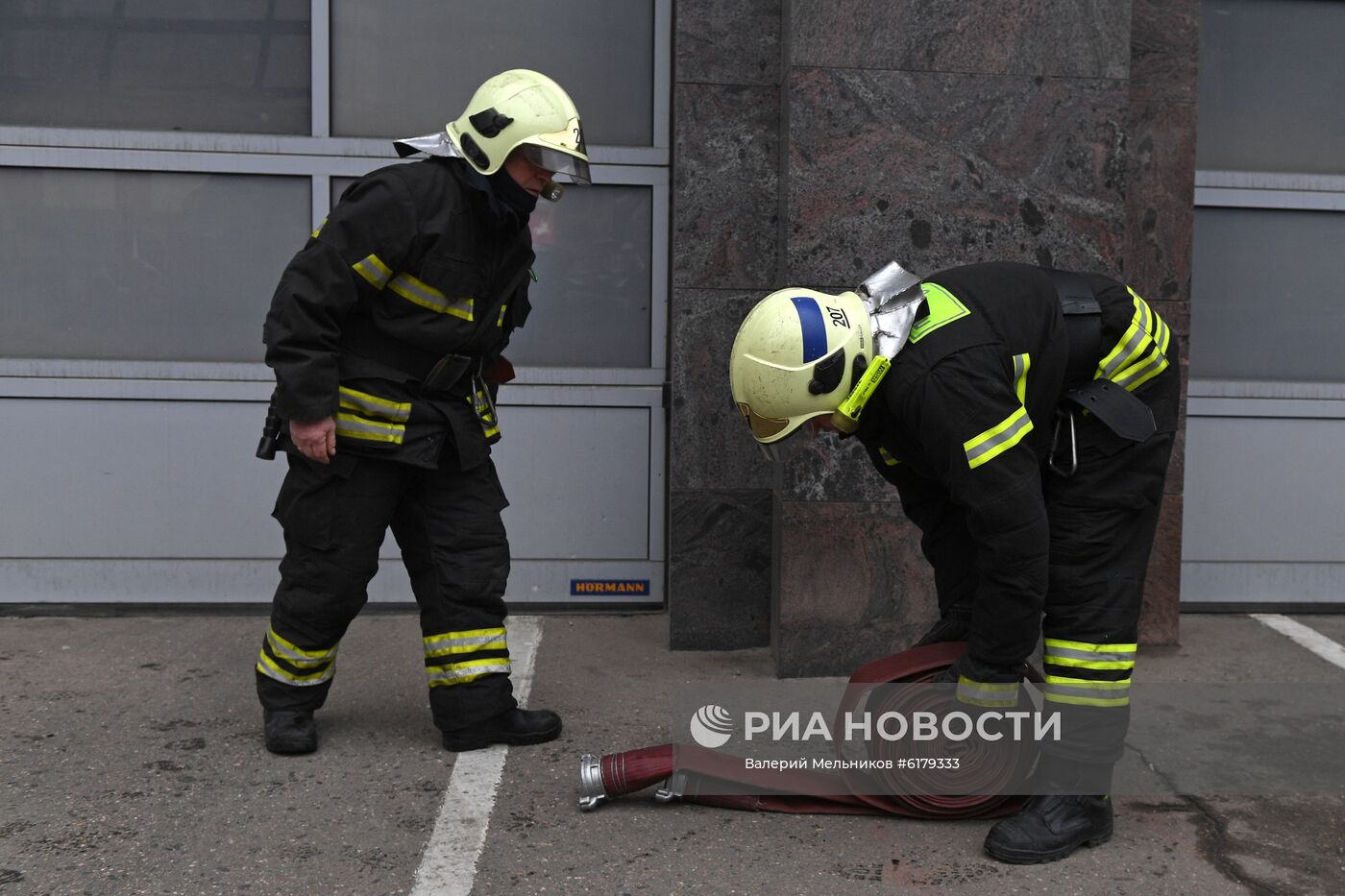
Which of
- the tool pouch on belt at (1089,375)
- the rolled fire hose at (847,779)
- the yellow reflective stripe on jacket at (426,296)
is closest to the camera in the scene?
the tool pouch on belt at (1089,375)

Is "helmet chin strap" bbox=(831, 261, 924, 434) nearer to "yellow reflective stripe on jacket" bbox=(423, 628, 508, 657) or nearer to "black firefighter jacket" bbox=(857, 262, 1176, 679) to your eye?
"black firefighter jacket" bbox=(857, 262, 1176, 679)

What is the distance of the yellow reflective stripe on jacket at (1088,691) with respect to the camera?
313 centimetres

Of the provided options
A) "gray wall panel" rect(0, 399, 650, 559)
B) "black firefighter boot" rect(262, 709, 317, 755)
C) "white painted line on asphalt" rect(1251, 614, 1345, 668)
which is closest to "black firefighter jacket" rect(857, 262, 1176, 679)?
"black firefighter boot" rect(262, 709, 317, 755)

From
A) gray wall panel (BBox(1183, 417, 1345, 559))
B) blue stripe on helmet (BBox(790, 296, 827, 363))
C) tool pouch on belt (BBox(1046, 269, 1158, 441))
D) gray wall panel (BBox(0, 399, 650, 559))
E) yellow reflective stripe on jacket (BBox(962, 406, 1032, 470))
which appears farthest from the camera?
gray wall panel (BBox(1183, 417, 1345, 559))

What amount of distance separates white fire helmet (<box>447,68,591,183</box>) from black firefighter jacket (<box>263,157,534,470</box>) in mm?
86

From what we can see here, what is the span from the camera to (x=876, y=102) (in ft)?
14.5

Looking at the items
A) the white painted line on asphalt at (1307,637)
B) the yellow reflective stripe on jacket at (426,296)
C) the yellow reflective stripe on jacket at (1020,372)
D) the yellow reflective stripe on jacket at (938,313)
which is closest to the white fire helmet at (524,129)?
the yellow reflective stripe on jacket at (426,296)

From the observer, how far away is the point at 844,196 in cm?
443

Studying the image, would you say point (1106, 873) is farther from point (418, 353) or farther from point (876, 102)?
point (876, 102)

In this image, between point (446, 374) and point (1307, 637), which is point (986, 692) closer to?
point (446, 374)

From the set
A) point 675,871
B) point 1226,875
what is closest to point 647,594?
point 675,871

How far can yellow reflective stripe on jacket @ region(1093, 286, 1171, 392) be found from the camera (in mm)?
3191

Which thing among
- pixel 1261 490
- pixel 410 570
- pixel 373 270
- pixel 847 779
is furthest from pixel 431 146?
pixel 1261 490

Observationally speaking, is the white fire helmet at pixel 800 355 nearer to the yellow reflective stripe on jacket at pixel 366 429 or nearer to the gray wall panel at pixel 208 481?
the yellow reflective stripe on jacket at pixel 366 429
